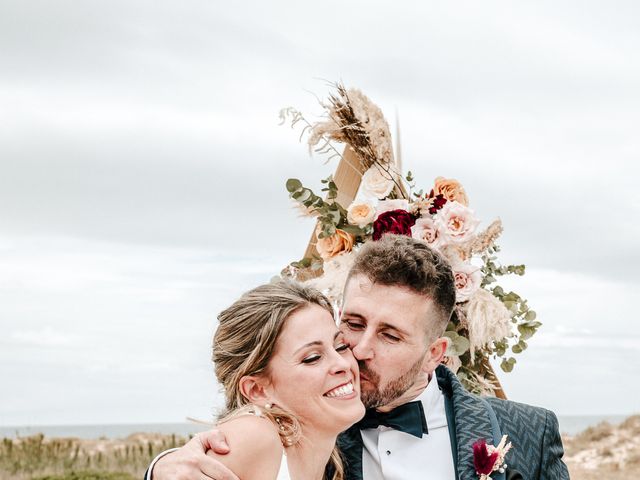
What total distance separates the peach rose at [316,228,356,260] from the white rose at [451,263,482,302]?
0.63m

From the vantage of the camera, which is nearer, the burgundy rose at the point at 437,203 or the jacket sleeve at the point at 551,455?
the jacket sleeve at the point at 551,455

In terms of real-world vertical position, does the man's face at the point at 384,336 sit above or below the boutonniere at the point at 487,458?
above

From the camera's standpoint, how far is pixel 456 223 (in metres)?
4.77

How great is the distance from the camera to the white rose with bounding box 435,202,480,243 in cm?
475

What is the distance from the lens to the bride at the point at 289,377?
3.29 metres

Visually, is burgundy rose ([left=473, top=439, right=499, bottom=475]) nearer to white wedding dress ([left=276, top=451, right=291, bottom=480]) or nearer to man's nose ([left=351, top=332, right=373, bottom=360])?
man's nose ([left=351, top=332, right=373, bottom=360])

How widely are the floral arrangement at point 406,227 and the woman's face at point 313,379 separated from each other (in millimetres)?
1182

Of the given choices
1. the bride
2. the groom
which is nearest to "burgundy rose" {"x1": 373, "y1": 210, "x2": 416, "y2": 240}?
the groom

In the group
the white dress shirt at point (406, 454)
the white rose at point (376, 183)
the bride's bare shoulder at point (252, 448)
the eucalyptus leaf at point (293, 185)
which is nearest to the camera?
the bride's bare shoulder at point (252, 448)

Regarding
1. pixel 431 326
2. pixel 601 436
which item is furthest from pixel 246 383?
pixel 601 436

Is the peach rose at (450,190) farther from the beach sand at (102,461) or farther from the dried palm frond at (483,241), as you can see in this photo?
the beach sand at (102,461)

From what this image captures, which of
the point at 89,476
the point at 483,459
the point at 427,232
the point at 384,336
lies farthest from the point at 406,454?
the point at 89,476

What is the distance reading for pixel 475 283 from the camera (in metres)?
4.77

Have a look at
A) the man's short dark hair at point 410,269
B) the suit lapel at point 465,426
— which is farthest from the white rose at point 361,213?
the suit lapel at point 465,426
